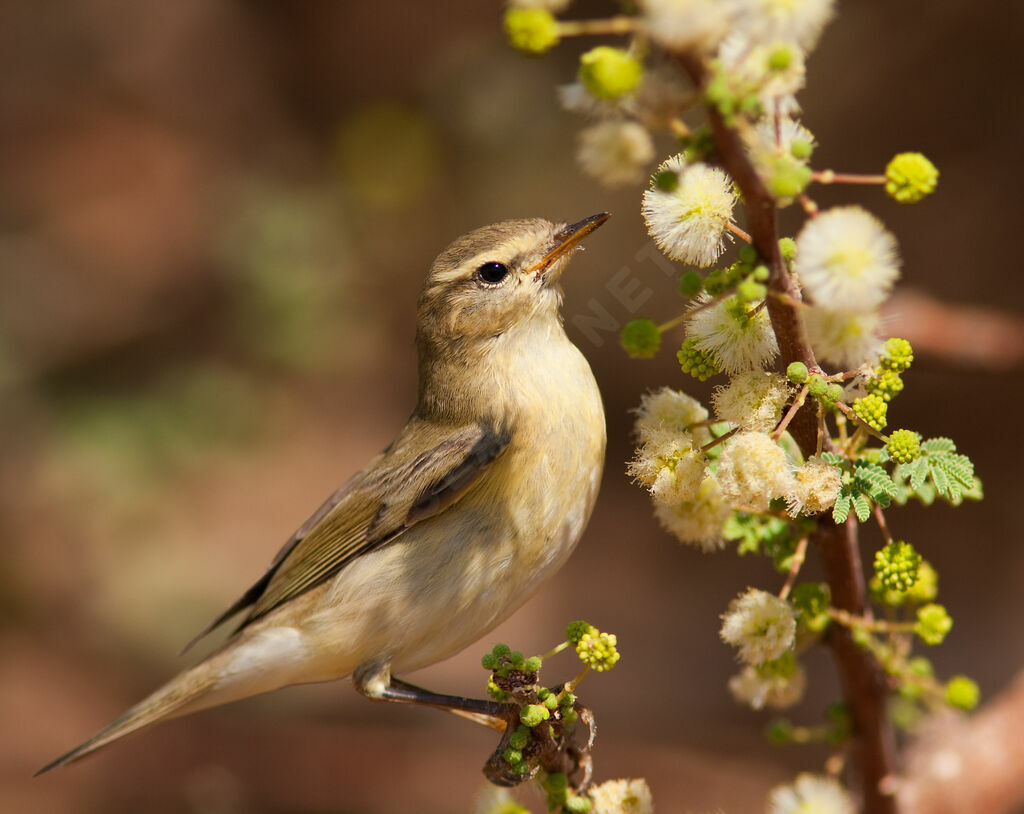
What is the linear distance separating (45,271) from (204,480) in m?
1.77

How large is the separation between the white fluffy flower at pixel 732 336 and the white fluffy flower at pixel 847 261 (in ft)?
0.79

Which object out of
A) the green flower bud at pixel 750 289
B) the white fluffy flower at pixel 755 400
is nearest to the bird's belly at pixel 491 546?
the white fluffy flower at pixel 755 400

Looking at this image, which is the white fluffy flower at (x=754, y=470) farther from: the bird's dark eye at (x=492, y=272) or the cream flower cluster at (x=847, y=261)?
the bird's dark eye at (x=492, y=272)

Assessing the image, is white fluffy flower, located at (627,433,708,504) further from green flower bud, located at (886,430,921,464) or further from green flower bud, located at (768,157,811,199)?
green flower bud, located at (768,157,811,199)

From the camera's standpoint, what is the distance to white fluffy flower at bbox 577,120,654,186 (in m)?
1.21

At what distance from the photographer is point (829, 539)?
1662mm

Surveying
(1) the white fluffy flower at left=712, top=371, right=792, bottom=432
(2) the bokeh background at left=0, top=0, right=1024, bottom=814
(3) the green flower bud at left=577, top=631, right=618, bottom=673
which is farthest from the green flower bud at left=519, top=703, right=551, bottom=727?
Answer: (2) the bokeh background at left=0, top=0, right=1024, bottom=814

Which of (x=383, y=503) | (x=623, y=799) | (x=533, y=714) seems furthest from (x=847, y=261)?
(x=383, y=503)

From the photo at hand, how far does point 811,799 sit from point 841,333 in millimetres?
828

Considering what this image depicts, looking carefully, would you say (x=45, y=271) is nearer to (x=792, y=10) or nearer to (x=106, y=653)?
(x=106, y=653)

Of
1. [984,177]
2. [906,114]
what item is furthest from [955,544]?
[906,114]

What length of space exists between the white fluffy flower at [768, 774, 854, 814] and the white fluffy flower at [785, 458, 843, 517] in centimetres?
57

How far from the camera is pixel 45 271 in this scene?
6.37 meters

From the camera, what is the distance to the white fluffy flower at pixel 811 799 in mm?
1651
